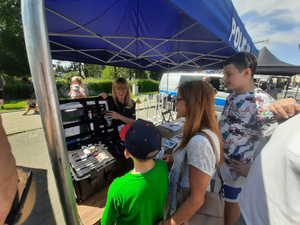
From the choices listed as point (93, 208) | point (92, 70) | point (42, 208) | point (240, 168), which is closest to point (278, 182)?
point (240, 168)

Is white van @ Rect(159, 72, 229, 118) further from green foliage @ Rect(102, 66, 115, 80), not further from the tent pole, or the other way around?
green foliage @ Rect(102, 66, 115, 80)

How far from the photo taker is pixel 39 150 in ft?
12.5

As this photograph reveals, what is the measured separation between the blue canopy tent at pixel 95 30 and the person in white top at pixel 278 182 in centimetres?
93

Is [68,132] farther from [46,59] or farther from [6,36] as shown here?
[6,36]

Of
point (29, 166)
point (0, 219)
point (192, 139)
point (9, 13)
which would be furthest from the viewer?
point (9, 13)

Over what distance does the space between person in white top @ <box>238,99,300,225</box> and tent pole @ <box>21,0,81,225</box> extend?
3.37ft

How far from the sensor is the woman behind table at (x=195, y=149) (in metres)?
0.90

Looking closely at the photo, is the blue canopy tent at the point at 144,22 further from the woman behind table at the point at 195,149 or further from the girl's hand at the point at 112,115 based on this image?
the girl's hand at the point at 112,115

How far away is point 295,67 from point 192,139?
7.86 metres

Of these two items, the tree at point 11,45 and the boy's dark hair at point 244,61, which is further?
the tree at point 11,45

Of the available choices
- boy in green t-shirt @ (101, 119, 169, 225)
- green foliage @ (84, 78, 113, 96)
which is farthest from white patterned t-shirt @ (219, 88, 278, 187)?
green foliage @ (84, 78, 113, 96)

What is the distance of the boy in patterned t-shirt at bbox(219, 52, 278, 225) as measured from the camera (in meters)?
1.44

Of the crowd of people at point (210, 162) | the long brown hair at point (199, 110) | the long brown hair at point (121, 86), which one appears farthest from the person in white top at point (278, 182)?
the long brown hair at point (121, 86)

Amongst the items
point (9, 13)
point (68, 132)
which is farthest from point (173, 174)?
point (9, 13)
